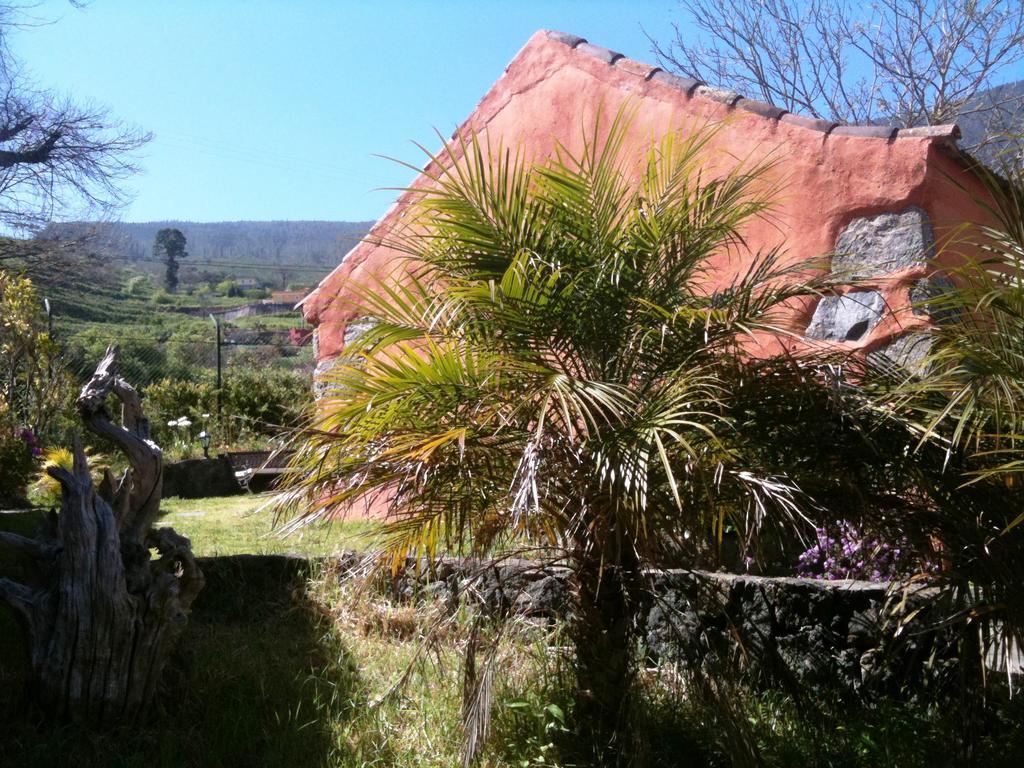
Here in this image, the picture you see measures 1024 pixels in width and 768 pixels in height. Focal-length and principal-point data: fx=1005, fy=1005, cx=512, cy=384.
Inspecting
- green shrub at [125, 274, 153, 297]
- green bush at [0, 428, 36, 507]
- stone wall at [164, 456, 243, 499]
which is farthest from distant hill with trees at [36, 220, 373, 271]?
green bush at [0, 428, 36, 507]

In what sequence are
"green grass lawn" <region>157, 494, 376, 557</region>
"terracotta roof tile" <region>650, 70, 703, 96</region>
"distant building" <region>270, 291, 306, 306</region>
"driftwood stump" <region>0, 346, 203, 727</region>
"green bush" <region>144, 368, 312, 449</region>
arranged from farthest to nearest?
"distant building" <region>270, 291, 306, 306</region>
"green bush" <region>144, 368, 312, 449</region>
"green grass lawn" <region>157, 494, 376, 557</region>
"terracotta roof tile" <region>650, 70, 703, 96</region>
"driftwood stump" <region>0, 346, 203, 727</region>

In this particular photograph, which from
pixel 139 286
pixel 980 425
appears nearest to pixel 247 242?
pixel 139 286

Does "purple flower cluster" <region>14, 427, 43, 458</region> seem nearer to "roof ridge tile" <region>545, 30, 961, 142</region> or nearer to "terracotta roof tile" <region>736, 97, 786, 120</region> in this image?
"roof ridge tile" <region>545, 30, 961, 142</region>

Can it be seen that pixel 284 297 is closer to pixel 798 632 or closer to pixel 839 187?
pixel 839 187

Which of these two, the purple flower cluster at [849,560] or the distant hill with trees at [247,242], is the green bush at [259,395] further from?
the distant hill with trees at [247,242]

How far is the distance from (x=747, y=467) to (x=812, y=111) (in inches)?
500

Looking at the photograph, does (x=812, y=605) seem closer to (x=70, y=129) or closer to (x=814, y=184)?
(x=814, y=184)

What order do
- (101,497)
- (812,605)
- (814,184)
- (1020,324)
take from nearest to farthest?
(1020,324)
(101,497)
(812,605)
(814,184)

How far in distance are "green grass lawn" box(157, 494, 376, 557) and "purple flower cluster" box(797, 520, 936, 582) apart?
99.1 inches

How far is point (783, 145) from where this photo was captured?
6.25 meters

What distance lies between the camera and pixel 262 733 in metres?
4.14

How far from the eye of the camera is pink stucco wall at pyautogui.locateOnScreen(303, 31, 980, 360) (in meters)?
5.79

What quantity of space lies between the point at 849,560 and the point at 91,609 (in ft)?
12.7

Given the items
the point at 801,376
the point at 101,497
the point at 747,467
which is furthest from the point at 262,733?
the point at 801,376
